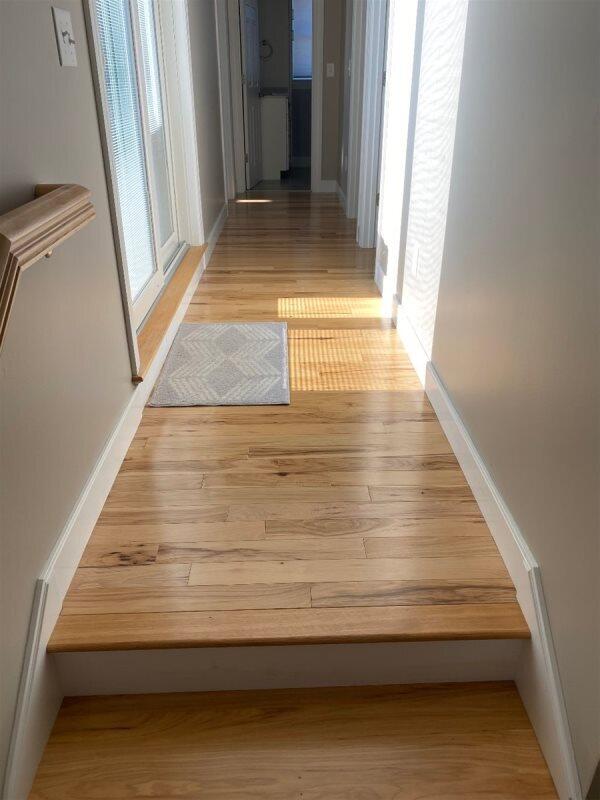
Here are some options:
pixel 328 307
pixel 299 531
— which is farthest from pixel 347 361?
pixel 299 531

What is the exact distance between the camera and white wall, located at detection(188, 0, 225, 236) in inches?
135

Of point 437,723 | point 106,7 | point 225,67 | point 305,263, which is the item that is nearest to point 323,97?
point 225,67

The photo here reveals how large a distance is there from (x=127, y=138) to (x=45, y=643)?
1.86 m

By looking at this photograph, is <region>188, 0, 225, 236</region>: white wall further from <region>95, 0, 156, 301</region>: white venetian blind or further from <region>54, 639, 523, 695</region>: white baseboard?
<region>54, 639, 523, 695</region>: white baseboard

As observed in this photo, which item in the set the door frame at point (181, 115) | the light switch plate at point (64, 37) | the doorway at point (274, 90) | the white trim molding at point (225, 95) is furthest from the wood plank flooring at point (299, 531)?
the doorway at point (274, 90)

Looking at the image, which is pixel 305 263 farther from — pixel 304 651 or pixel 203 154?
pixel 304 651

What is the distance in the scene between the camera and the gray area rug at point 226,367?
203 cm

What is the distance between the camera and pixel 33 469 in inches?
42.3

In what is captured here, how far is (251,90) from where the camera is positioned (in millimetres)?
5918

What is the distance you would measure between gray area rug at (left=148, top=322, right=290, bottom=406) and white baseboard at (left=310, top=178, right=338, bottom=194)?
3760mm

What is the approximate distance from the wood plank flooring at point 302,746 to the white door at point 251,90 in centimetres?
561

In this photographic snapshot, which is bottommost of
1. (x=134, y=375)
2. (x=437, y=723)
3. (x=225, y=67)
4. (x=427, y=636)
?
(x=437, y=723)

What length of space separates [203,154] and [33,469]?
3.09 m

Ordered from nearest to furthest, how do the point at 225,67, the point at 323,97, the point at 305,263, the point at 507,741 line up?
the point at 507,741
the point at 305,263
the point at 225,67
the point at 323,97
